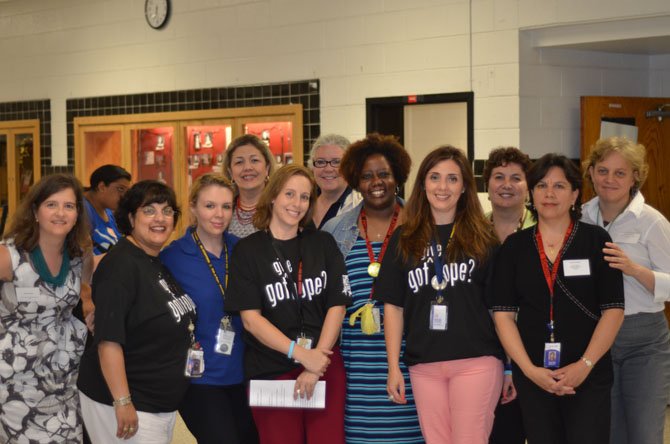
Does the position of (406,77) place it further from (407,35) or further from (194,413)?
(194,413)

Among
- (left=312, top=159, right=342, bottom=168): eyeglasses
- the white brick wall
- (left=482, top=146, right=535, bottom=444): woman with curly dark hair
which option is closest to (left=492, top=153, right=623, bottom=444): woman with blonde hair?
(left=482, top=146, right=535, bottom=444): woman with curly dark hair

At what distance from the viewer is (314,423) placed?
3.29m

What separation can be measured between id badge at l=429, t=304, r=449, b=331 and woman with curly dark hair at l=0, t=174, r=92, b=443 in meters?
1.50

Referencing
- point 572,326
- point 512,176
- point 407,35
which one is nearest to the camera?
point 572,326

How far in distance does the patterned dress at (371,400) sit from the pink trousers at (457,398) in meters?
0.19

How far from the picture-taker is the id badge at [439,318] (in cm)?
319

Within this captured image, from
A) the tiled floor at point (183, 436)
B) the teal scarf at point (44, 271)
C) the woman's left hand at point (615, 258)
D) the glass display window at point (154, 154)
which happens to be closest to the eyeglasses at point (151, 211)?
the teal scarf at point (44, 271)

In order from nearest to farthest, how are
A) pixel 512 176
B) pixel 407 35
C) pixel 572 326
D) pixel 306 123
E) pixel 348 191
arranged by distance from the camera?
pixel 572 326
pixel 512 176
pixel 348 191
pixel 407 35
pixel 306 123

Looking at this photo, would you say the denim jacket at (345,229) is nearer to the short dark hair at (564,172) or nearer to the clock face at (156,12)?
the short dark hair at (564,172)

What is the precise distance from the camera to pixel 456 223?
3350mm

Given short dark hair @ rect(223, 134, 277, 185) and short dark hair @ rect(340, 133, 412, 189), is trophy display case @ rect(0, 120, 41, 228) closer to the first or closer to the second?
short dark hair @ rect(223, 134, 277, 185)

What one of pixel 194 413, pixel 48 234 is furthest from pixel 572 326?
pixel 48 234

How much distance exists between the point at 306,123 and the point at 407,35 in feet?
4.24

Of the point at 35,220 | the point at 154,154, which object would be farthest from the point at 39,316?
the point at 154,154
